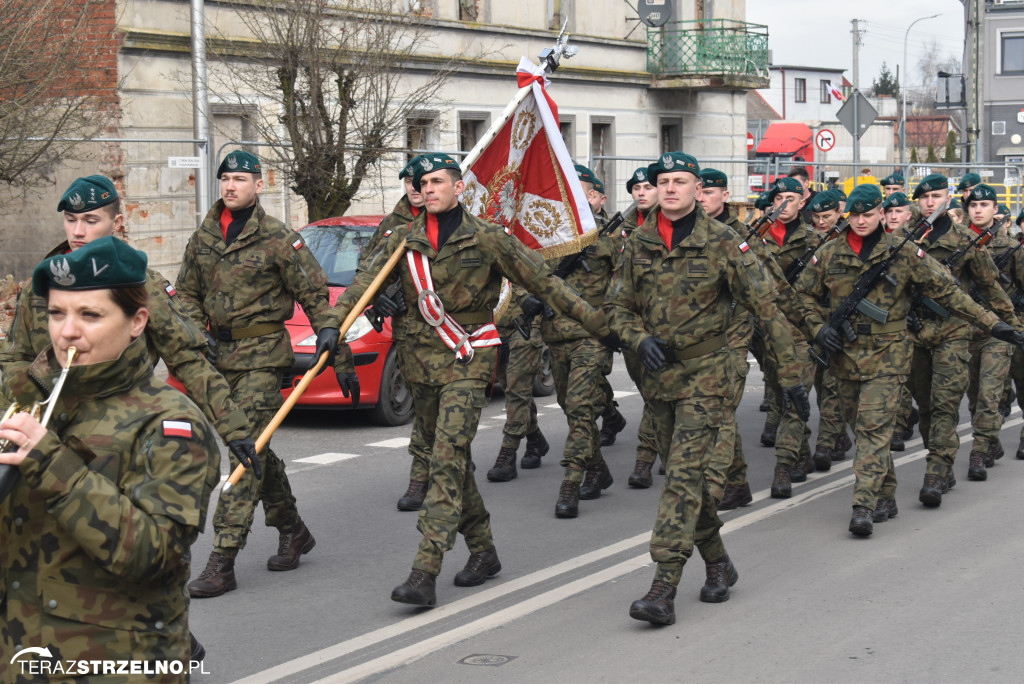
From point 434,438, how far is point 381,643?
1153mm

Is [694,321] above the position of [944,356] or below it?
above

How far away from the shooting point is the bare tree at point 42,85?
505 inches

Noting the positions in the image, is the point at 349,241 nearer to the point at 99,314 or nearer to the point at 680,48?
the point at 99,314

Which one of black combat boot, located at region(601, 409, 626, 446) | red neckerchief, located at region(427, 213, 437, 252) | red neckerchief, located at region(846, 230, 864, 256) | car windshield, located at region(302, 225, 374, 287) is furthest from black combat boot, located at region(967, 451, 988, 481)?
car windshield, located at region(302, 225, 374, 287)

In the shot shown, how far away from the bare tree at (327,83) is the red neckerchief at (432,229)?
1013 centimetres

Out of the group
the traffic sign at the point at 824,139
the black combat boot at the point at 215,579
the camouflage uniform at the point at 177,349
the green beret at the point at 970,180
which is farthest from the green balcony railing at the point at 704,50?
the camouflage uniform at the point at 177,349

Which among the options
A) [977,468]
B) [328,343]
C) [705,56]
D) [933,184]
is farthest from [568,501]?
[705,56]

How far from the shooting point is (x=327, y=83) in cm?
1697

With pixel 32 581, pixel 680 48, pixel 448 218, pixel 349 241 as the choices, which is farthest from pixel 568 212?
pixel 680 48

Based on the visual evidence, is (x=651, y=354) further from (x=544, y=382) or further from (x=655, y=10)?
(x=655, y=10)

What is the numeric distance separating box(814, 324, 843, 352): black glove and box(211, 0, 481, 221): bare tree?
9759 millimetres

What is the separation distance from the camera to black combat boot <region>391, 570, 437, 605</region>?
6301 millimetres

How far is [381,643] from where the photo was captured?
5.97 metres

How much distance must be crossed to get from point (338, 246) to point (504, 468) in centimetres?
366
